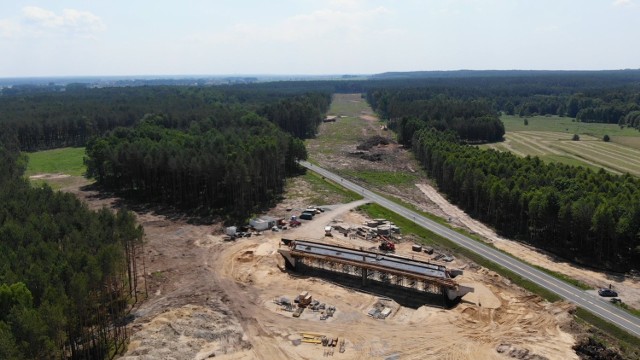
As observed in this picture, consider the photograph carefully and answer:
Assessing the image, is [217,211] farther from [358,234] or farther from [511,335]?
[511,335]

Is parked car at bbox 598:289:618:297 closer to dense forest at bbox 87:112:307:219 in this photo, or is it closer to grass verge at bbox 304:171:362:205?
grass verge at bbox 304:171:362:205

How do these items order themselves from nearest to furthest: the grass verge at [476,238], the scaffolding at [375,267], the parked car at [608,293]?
the parked car at [608,293] < the scaffolding at [375,267] < the grass verge at [476,238]

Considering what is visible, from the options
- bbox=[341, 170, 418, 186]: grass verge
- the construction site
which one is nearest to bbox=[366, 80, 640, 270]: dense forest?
bbox=[341, 170, 418, 186]: grass verge

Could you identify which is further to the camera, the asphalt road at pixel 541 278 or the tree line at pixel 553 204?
the tree line at pixel 553 204

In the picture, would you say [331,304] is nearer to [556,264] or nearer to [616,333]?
[616,333]

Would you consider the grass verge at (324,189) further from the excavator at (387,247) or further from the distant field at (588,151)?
the distant field at (588,151)

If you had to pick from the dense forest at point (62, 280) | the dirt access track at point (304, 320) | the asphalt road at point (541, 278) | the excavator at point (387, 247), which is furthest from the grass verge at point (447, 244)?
the dense forest at point (62, 280)
